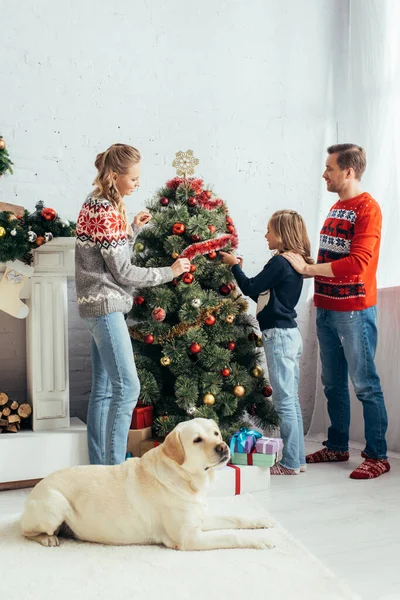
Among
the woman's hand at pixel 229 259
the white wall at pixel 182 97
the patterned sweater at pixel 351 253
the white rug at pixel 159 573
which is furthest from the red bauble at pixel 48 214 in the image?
the white rug at pixel 159 573

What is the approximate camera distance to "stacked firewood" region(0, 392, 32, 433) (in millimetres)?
3170

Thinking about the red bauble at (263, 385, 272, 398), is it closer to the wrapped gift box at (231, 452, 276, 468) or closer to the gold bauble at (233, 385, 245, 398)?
the gold bauble at (233, 385, 245, 398)

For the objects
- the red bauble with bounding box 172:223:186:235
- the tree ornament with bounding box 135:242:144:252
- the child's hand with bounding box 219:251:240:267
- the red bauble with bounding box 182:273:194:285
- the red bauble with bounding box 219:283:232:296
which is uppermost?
the red bauble with bounding box 172:223:186:235

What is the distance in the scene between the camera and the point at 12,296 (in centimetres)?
316

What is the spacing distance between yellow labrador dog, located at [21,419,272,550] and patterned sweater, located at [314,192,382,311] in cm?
136

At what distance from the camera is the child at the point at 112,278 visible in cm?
273

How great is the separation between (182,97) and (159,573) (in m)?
2.81

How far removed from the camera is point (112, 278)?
2.82 m

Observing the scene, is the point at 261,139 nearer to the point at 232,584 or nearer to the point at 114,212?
the point at 114,212

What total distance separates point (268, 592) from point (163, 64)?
3.03 meters

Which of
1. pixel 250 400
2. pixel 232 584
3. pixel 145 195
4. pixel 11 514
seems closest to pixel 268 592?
pixel 232 584

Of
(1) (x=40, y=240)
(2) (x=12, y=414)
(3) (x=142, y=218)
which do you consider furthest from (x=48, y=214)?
(2) (x=12, y=414)

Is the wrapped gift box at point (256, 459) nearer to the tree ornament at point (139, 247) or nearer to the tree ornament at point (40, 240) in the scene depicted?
the tree ornament at point (139, 247)

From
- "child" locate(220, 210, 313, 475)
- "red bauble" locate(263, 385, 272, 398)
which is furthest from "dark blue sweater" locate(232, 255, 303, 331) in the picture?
"red bauble" locate(263, 385, 272, 398)
